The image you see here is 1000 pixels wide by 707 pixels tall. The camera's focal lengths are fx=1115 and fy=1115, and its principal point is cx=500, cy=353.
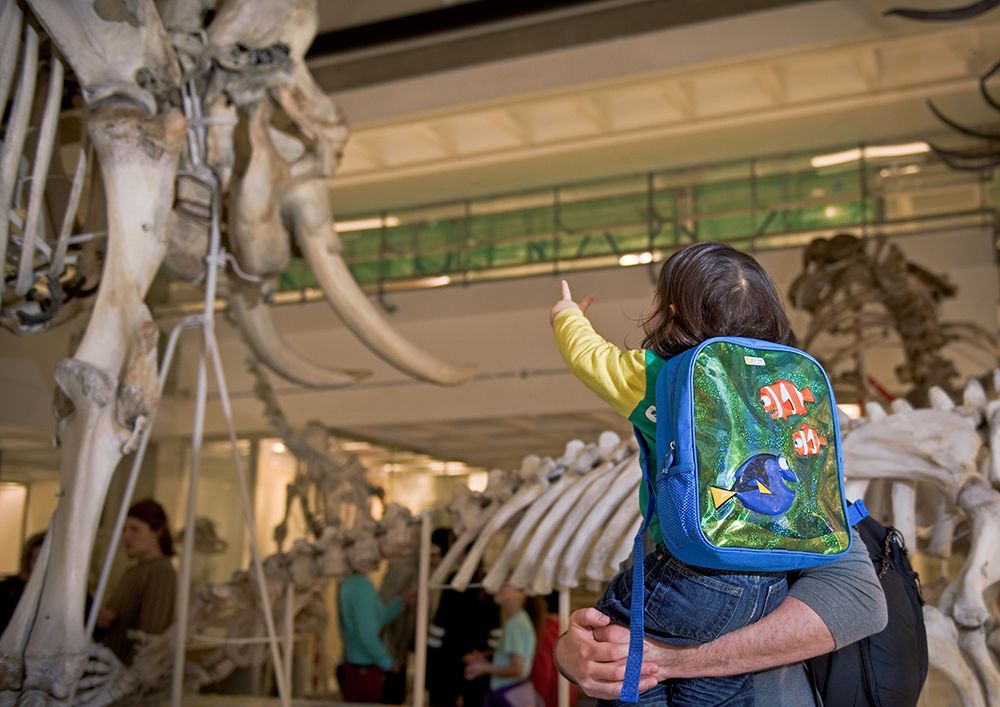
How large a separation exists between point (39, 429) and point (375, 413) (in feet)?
16.1

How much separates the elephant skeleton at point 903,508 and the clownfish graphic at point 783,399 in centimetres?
151

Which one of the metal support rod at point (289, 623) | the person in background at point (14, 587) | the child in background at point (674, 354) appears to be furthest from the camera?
the person in background at point (14, 587)

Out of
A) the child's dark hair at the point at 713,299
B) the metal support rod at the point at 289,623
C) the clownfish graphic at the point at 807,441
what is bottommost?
the metal support rod at the point at 289,623

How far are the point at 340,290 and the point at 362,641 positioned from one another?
1.85 meters

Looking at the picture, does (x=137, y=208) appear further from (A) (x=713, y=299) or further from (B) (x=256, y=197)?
(A) (x=713, y=299)

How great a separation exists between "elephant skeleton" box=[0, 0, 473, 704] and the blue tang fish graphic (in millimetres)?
2371

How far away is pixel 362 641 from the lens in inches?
217

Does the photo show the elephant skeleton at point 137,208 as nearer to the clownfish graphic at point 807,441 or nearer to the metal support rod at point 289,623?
the metal support rod at point 289,623

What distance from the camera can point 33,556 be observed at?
5109 mm

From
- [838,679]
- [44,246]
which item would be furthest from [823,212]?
[838,679]

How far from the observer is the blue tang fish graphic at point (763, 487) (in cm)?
159

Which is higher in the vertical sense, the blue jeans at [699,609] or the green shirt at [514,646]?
the blue jeans at [699,609]

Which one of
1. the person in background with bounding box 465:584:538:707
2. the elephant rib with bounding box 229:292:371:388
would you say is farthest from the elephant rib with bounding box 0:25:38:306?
the person in background with bounding box 465:584:538:707

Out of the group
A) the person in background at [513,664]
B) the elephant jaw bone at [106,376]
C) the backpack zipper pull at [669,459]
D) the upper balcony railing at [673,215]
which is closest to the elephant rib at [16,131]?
the elephant jaw bone at [106,376]
